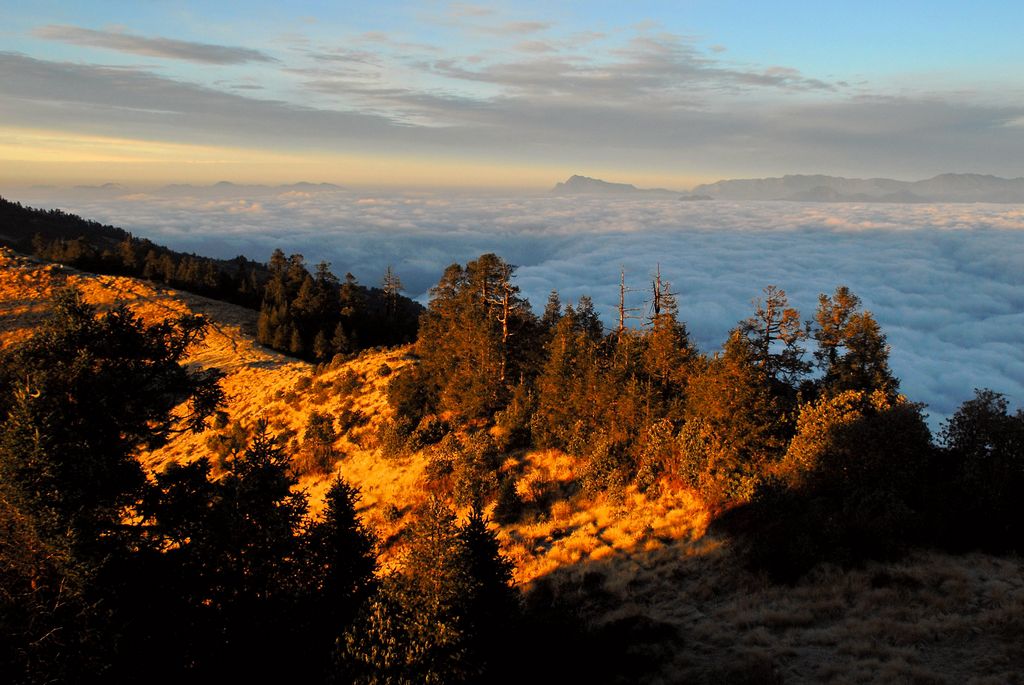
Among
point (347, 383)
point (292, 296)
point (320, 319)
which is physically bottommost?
point (347, 383)

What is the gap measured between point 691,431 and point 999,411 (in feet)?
32.9

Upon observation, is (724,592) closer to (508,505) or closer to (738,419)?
(738,419)

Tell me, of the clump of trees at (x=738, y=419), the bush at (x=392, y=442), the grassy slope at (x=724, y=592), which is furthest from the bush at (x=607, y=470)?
the bush at (x=392, y=442)

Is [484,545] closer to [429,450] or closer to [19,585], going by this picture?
[19,585]

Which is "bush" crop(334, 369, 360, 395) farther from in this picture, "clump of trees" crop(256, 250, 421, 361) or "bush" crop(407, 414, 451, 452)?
"clump of trees" crop(256, 250, 421, 361)

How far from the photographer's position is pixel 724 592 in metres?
15.7

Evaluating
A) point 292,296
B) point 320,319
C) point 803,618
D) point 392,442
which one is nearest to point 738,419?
point 803,618

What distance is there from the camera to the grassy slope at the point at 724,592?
10.9 metres

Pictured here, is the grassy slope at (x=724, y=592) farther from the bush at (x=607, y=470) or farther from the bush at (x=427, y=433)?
the bush at (x=427, y=433)

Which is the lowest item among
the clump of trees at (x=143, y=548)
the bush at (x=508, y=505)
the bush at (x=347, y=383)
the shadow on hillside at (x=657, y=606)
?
the bush at (x=508, y=505)

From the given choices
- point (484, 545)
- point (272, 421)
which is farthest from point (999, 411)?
point (272, 421)

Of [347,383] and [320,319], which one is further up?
[320,319]

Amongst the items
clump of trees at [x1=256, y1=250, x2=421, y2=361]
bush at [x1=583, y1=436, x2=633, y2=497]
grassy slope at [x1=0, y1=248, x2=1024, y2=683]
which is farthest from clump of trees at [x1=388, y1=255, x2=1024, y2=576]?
clump of trees at [x1=256, y1=250, x2=421, y2=361]

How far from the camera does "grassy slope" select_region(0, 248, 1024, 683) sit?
35.8 feet
